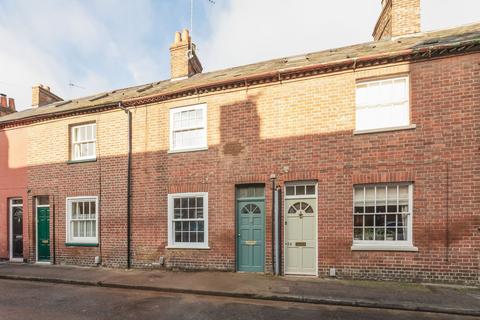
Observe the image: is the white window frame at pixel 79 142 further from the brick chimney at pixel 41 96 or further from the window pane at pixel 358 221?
the window pane at pixel 358 221

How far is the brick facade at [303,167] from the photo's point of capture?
732cm

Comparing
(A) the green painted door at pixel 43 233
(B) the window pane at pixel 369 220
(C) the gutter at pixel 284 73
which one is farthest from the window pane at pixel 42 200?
(B) the window pane at pixel 369 220

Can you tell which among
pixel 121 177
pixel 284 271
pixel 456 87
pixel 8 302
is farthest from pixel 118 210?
pixel 456 87

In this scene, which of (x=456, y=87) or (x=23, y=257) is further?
(x=23, y=257)

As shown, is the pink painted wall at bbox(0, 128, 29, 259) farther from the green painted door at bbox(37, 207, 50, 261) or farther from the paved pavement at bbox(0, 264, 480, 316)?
the paved pavement at bbox(0, 264, 480, 316)

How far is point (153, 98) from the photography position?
1027cm

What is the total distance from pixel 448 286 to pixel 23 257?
15.2 m

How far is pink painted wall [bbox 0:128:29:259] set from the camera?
482 inches

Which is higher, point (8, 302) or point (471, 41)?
point (471, 41)

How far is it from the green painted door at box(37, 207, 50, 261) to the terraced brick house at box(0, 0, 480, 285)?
6 cm

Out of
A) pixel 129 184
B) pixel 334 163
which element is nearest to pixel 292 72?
pixel 334 163

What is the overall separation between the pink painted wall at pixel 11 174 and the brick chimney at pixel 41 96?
3.69 m

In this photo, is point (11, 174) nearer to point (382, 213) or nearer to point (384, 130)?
point (382, 213)

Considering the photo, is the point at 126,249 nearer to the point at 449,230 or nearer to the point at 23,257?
the point at 23,257
